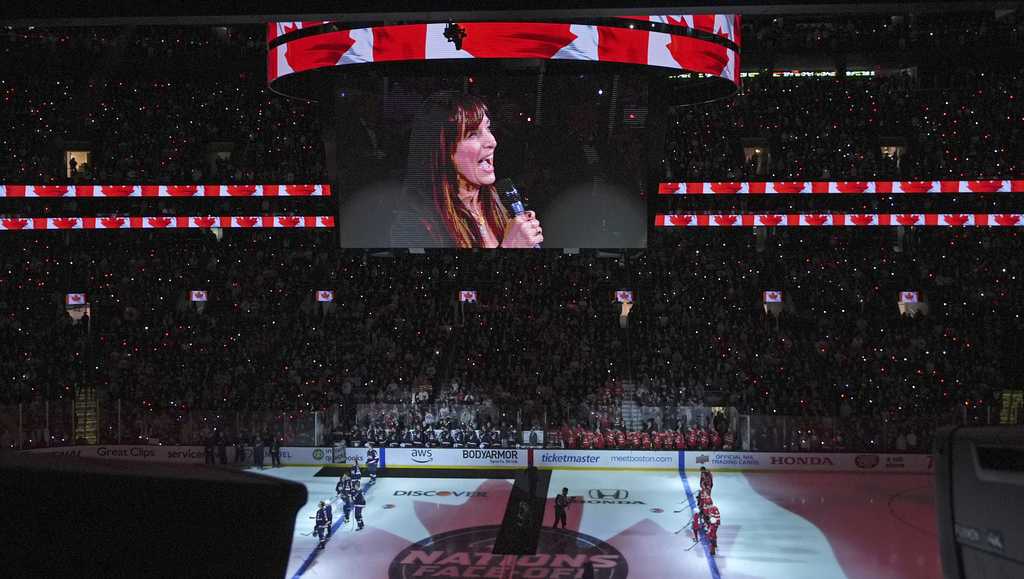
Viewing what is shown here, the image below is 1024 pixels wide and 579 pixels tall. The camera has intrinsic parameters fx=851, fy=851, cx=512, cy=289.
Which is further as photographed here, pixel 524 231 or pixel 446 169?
pixel 524 231

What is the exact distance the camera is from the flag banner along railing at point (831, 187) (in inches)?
1019

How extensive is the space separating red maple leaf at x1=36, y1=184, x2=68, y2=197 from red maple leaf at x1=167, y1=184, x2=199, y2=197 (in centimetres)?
342

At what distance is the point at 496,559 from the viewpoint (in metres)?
14.0

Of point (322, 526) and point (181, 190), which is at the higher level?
point (181, 190)

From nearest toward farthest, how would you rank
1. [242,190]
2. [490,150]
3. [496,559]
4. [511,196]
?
1. [496,559]
2. [490,150]
3. [511,196]
4. [242,190]

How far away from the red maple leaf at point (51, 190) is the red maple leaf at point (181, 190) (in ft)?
11.2

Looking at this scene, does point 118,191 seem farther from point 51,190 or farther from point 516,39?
point 516,39

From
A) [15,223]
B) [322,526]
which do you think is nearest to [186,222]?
[15,223]

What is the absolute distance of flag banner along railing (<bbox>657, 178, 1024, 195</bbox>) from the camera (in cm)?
2588

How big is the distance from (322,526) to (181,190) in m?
15.7

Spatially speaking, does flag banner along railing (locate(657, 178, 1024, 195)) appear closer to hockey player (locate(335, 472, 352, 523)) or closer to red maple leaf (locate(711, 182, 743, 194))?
red maple leaf (locate(711, 182, 743, 194))

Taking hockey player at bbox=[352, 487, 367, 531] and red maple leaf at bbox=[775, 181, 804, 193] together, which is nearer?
hockey player at bbox=[352, 487, 367, 531]

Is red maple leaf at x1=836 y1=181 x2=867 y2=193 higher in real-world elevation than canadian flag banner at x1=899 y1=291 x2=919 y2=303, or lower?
higher

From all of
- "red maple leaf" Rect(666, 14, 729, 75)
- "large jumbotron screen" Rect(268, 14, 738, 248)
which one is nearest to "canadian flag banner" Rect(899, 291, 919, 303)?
"large jumbotron screen" Rect(268, 14, 738, 248)
